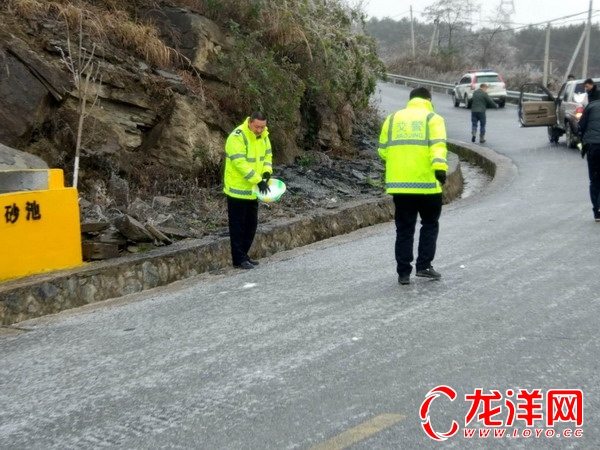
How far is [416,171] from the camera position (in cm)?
812

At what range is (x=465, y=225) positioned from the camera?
11922mm

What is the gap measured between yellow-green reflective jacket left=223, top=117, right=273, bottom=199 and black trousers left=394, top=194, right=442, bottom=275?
6.34 ft

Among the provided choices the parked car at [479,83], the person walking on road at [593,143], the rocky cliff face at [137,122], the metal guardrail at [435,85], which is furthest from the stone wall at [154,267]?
the parked car at [479,83]

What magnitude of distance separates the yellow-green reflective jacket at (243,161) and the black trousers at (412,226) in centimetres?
193

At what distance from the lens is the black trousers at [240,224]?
9680 millimetres

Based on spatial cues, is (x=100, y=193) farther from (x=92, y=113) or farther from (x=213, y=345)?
(x=213, y=345)

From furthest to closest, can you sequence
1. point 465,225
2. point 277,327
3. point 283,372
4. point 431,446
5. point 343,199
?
point 343,199 → point 465,225 → point 277,327 → point 283,372 → point 431,446

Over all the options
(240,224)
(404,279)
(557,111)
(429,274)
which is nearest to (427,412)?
(404,279)

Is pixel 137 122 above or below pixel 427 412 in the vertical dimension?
above

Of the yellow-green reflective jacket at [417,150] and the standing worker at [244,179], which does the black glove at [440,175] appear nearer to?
the yellow-green reflective jacket at [417,150]

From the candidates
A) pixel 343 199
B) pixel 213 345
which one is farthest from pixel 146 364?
pixel 343 199

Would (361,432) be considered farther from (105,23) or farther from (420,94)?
(105,23)

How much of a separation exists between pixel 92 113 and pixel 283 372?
753 cm

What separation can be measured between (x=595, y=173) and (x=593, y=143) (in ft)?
1.36
